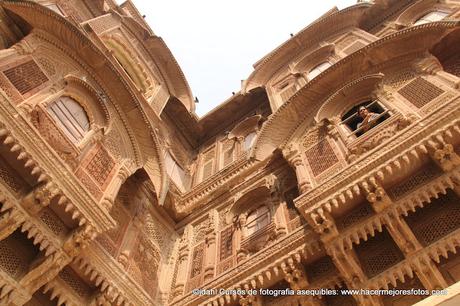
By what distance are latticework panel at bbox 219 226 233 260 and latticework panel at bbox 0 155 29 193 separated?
3.69 m

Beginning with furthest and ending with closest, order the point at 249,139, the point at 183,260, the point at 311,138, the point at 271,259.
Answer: the point at 249,139 < the point at 183,260 < the point at 311,138 < the point at 271,259

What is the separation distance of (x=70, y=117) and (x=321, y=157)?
14.2ft

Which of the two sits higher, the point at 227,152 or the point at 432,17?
the point at 432,17

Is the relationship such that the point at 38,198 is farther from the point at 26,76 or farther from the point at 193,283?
the point at 193,283

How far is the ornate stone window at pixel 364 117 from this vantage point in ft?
21.9

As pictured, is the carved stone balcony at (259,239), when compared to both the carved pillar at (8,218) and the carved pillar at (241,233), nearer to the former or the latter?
the carved pillar at (241,233)

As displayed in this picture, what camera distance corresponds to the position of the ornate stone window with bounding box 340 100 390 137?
6.67 m

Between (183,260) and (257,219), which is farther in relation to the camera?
(183,260)

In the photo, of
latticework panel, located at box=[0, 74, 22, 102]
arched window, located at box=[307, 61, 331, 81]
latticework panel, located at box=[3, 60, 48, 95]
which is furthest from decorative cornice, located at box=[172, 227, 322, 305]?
arched window, located at box=[307, 61, 331, 81]

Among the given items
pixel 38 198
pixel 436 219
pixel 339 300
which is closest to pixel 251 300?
pixel 339 300

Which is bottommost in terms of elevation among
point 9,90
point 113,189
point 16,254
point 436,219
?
point 436,219

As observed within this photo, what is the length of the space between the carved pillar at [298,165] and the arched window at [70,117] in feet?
12.1

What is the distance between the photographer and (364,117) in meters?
6.93

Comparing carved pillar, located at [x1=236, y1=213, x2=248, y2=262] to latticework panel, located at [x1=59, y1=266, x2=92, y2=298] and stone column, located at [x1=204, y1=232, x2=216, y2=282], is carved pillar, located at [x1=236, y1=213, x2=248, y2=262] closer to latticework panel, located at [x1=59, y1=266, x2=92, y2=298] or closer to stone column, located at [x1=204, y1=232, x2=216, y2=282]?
stone column, located at [x1=204, y1=232, x2=216, y2=282]
